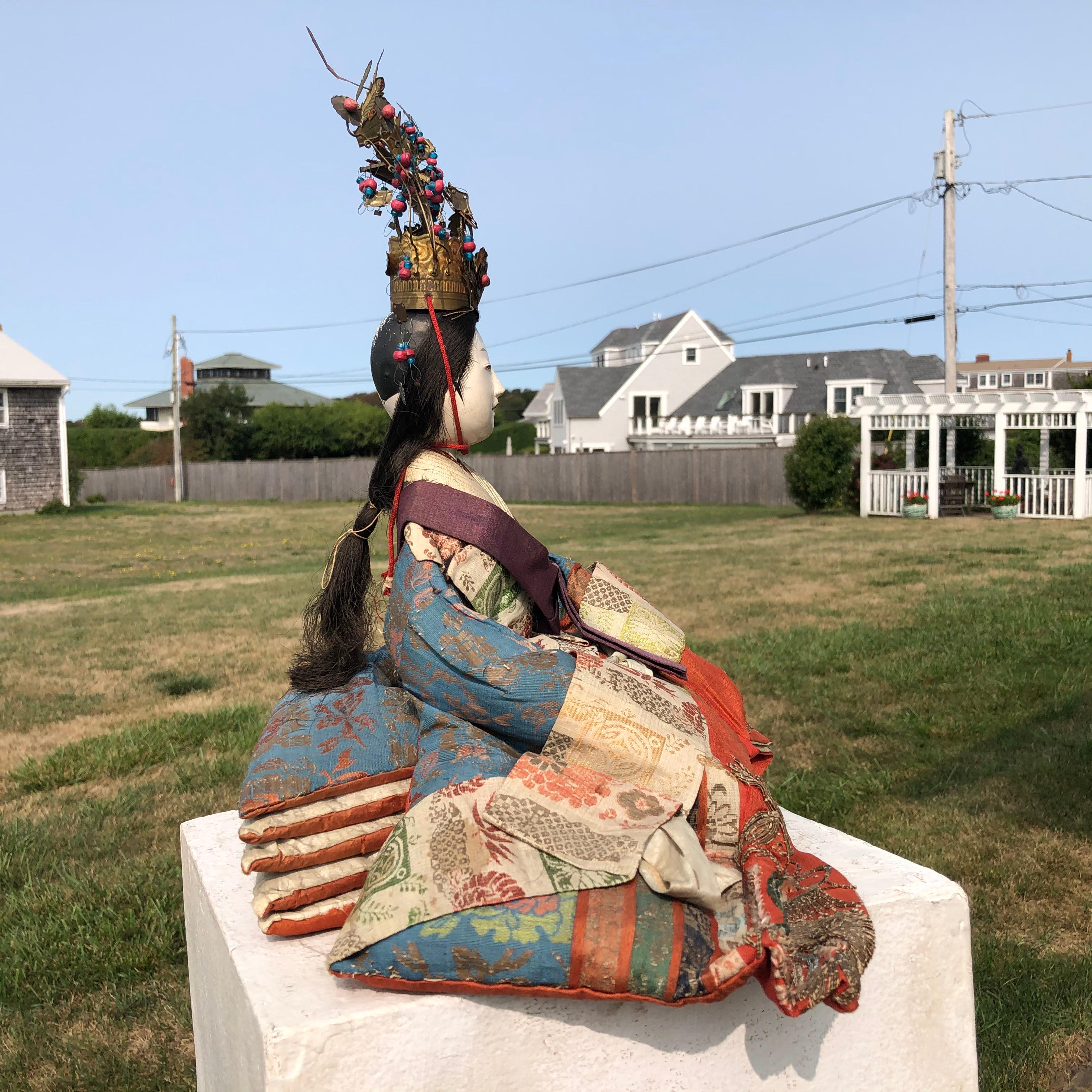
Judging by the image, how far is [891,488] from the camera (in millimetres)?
21312

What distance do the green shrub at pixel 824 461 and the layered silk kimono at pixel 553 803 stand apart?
20451 millimetres

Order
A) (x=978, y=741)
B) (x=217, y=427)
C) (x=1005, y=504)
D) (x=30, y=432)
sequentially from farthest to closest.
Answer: (x=217, y=427)
(x=30, y=432)
(x=1005, y=504)
(x=978, y=741)

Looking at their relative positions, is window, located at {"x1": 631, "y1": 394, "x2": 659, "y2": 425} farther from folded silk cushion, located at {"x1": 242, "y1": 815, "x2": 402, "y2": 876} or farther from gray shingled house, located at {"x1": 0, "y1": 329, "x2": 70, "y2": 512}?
folded silk cushion, located at {"x1": 242, "y1": 815, "x2": 402, "y2": 876}

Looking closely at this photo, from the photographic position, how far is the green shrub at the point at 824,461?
22.1m

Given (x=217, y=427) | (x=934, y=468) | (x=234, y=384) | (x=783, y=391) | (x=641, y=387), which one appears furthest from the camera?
(x=234, y=384)

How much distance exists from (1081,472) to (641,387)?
29.8 meters

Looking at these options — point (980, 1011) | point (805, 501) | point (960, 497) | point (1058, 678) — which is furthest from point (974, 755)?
point (805, 501)

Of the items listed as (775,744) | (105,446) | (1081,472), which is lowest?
(775,744)

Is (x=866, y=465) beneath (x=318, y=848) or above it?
above

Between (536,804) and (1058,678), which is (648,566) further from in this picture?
(536,804)

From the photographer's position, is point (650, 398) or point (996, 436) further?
point (650, 398)

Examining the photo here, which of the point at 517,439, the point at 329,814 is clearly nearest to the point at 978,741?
the point at 329,814

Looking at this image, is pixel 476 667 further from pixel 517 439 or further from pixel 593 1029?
pixel 517 439

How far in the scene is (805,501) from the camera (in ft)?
75.3
